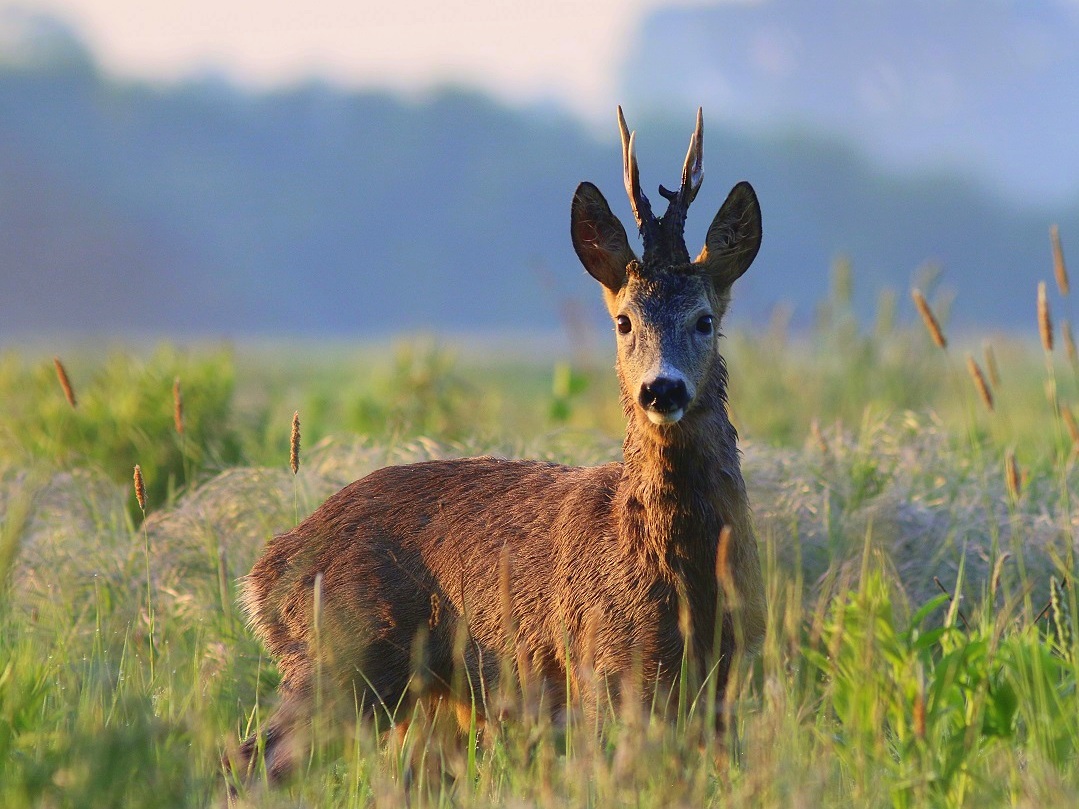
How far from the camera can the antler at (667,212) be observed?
4656mm

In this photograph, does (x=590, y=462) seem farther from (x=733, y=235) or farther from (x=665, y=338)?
(x=665, y=338)

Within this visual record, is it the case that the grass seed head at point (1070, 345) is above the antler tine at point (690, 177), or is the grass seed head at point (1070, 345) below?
below

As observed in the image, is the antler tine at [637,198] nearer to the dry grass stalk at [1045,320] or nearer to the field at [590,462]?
the field at [590,462]

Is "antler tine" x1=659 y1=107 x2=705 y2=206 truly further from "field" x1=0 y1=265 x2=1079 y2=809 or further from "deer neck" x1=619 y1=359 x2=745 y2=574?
"field" x1=0 y1=265 x2=1079 y2=809

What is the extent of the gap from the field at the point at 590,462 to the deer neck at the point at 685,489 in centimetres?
27

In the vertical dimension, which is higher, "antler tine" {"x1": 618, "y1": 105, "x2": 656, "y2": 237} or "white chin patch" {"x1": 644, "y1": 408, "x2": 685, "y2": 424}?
"antler tine" {"x1": 618, "y1": 105, "x2": 656, "y2": 237}

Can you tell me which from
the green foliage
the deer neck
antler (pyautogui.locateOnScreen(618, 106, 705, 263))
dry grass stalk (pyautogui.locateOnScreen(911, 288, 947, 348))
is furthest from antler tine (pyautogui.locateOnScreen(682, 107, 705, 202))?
the green foliage

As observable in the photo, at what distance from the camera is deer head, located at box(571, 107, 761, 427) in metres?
4.38

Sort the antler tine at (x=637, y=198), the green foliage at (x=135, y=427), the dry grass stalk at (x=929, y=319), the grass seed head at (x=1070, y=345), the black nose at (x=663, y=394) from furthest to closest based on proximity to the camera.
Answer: the green foliage at (x=135, y=427) → the dry grass stalk at (x=929, y=319) → the grass seed head at (x=1070, y=345) → the antler tine at (x=637, y=198) → the black nose at (x=663, y=394)

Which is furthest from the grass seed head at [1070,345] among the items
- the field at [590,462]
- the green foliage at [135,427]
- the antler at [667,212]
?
the green foliage at [135,427]

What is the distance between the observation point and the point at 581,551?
4.69 metres

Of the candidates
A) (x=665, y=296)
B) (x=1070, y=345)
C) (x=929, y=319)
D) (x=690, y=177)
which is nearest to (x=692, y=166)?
(x=690, y=177)

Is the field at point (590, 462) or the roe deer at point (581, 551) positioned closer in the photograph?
the field at point (590, 462)

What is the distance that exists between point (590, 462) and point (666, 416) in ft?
9.24
